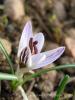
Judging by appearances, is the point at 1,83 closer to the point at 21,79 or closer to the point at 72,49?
the point at 21,79

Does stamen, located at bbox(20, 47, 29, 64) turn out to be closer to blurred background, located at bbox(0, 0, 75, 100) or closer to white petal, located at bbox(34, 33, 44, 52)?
white petal, located at bbox(34, 33, 44, 52)

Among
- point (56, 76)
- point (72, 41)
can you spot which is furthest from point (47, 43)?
point (56, 76)

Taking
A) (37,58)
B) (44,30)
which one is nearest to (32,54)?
(37,58)

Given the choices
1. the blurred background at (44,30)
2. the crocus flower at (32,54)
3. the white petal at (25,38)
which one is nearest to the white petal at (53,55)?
the crocus flower at (32,54)

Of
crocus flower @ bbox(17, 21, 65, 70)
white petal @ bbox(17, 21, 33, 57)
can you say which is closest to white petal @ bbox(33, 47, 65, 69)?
crocus flower @ bbox(17, 21, 65, 70)

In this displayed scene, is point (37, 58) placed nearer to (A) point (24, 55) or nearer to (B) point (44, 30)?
(A) point (24, 55)

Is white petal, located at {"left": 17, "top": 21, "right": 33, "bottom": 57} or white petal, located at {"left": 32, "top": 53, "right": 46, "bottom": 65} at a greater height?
white petal, located at {"left": 17, "top": 21, "right": 33, "bottom": 57}

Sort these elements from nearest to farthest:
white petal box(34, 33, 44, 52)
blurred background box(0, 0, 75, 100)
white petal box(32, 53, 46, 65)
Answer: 1. white petal box(32, 53, 46, 65)
2. white petal box(34, 33, 44, 52)
3. blurred background box(0, 0, 75, 100)
